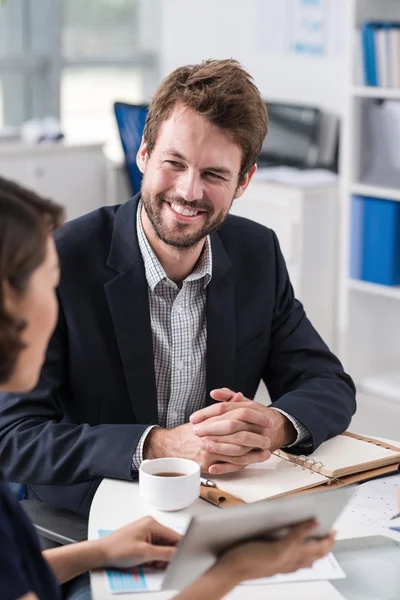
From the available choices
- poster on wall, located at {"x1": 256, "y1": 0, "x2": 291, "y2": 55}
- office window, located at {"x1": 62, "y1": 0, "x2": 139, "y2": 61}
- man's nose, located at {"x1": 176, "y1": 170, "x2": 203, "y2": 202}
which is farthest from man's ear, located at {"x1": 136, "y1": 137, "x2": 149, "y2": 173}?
office window, located at {"x1": 62, "y1": 0, "x2": 139, "y2": 61}

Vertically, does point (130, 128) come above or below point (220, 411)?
above

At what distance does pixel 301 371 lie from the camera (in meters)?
2.05

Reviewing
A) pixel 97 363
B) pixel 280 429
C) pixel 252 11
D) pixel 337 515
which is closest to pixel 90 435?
pixel 97 363

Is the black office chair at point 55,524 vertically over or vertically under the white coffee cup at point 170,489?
under

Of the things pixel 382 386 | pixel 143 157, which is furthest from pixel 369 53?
pixel 143 157

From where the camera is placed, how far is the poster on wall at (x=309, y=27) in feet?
15.3

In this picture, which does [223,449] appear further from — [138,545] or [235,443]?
[138,545]

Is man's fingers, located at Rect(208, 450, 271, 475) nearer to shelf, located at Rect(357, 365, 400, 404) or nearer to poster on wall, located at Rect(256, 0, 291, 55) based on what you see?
shelf, located at Rect(357, 365, 400, 404)

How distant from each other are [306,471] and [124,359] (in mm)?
427

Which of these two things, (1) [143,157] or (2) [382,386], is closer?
(1) [143,157]

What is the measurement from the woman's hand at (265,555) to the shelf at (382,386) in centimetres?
302

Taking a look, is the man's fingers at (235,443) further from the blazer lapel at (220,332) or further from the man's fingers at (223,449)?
the blazer lapel at (220,332)

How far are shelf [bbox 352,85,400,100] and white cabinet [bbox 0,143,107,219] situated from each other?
4.59 feet

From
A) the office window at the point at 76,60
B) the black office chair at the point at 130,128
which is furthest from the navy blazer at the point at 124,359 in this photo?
the office window at the point at 76,60
